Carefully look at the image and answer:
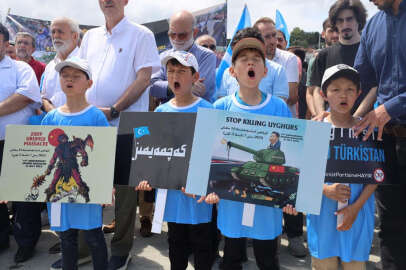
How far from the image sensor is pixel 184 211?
92.0 inches

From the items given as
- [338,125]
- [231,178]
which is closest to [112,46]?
[231,178]

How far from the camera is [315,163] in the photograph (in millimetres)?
1938

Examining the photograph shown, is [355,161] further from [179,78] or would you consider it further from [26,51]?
[26,51]

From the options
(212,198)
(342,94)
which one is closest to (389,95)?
(342,94)

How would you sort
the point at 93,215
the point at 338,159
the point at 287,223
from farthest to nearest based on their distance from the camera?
the point at 287,223, the point at 93,215, the point at 338,159

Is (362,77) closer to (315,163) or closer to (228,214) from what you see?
(315,163)

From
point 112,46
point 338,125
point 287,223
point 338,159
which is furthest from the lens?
point 287,223

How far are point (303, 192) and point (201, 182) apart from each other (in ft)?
Answer: 2.02

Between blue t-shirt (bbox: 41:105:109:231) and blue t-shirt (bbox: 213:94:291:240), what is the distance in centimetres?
96

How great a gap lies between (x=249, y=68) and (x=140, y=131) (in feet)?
2.86

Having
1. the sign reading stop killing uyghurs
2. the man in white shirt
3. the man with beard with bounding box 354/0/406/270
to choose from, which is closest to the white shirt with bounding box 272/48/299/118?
the man in white shirt

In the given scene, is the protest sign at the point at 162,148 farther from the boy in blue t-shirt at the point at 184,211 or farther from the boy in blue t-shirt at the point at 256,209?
the boy in blue t-shirt at the point at 256,209

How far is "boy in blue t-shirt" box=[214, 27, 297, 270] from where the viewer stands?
213cm

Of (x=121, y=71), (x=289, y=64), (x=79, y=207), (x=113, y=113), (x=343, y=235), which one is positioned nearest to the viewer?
(x=343, y=235)
